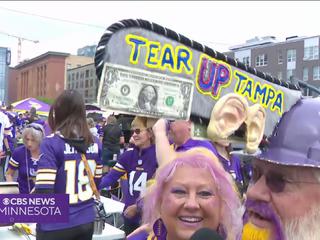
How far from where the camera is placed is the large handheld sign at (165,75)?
46.6 inches

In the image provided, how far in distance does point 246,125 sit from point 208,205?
400mm

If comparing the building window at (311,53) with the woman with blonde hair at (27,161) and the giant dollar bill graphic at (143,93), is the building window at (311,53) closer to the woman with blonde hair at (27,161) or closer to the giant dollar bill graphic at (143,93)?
the woman with blonde hair at (27,161)

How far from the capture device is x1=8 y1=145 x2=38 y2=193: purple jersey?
443 cm

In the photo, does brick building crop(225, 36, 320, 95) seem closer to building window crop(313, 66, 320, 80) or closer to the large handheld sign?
building window crop(313, 66, 320, 80)

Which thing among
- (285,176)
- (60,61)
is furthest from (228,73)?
(60,61)

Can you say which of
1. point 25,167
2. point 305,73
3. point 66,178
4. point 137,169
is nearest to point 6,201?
point 66,178

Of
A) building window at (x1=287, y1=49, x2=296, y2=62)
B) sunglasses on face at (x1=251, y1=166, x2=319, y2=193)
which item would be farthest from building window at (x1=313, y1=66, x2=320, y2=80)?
sunglasses on face at (x1=251, y1=166, x2=319, y2=193)

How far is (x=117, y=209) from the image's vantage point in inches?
192

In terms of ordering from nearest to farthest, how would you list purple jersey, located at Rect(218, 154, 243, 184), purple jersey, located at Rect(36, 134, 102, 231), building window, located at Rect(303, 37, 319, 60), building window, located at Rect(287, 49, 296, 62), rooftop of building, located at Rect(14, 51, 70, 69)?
Answer: purple jersey, located at Rect(36, 134, 102, 231), purple jersey, located at Rect(218, 154, 243, 184), building window, located at Rect(303, 37, 319, 60), building window, located at Rect(287, 49, 296, 62), rooftop of building, located at Rect(14, 51, 70, 69)

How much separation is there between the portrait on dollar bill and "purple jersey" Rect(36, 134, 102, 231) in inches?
79.9

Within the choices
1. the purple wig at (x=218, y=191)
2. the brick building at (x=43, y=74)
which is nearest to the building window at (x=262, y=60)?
the brick building at (x=43, y=74)

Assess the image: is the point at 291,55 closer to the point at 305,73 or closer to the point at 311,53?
the point at 311,53

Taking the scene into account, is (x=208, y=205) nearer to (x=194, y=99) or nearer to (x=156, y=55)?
(x=194, y=99)

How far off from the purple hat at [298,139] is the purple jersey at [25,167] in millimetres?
3513
